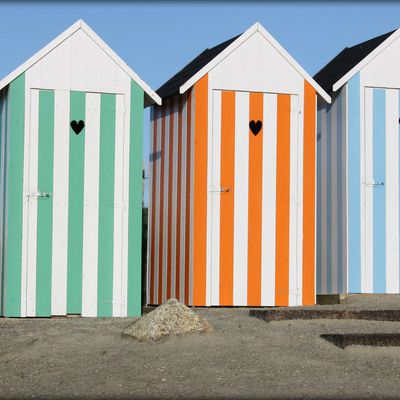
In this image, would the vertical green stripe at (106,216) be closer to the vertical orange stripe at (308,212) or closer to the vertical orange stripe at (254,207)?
the vertical orange stripe at (254,207)

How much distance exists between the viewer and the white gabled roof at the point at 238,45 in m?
11.7

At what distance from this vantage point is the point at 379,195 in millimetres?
12438

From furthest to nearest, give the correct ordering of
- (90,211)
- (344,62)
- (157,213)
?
(344,62) < (157,213) < (90,211)

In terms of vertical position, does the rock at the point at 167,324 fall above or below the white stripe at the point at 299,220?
below

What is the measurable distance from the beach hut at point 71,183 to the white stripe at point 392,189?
340cm

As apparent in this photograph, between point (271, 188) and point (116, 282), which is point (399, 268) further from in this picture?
point (116, 282)

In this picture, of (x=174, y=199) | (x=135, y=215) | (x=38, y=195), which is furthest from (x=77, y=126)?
(x=174, y=199)

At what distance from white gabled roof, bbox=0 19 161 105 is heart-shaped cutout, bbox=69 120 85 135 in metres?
0.82

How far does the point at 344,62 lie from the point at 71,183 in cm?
463

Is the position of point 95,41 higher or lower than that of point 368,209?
higher

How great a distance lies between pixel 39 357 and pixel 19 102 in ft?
12.9

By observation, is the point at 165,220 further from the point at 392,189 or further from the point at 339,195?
the point at 392,189

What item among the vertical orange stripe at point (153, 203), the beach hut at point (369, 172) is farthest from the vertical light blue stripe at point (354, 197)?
the vertical orange stripe at point (153, 203)

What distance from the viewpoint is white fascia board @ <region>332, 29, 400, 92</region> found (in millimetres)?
12430
